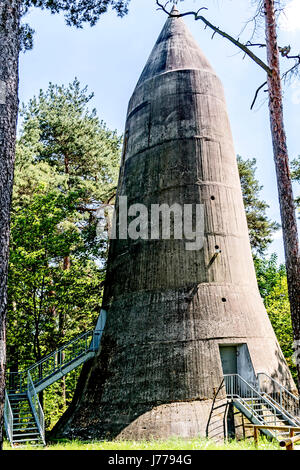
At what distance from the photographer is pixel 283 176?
805 cm

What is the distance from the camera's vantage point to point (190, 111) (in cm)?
1459

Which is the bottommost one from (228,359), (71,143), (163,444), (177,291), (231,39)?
(163,444)

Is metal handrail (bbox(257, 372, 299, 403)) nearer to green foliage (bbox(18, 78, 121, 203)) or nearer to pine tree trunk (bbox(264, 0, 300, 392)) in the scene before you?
pine tree trunk (bbox(264, 0, 300, 392))

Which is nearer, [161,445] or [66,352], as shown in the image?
[161,445]

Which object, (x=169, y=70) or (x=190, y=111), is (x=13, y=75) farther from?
(x=169, y=70)

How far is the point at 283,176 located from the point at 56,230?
44.8 feet

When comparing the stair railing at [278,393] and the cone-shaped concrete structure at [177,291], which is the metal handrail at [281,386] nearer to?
the stair railing at [278,393]

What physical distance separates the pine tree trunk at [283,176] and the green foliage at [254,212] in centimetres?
2044

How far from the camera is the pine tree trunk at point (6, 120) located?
16.7 ft

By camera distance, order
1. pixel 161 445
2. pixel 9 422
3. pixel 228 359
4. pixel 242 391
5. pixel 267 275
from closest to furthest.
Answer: pixel 161 445
pixel 242 391
pixel 9 422
pixel 228 359
pixel 267 275

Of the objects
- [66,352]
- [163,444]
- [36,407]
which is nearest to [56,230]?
[66,352]

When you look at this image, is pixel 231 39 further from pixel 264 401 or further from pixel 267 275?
pixel 267 275

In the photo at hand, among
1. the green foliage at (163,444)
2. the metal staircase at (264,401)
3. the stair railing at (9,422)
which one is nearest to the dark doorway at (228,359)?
the metal staircase at (264,401)

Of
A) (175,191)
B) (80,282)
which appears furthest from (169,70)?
(80,282)
